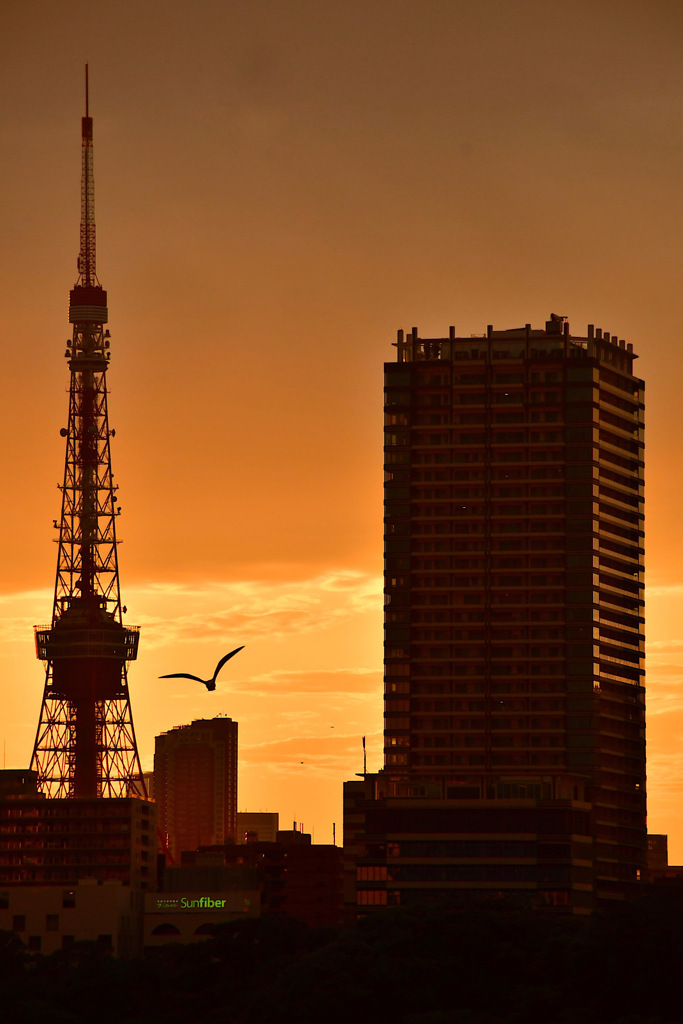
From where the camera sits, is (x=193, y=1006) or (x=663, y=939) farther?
(x=193, y=1006)

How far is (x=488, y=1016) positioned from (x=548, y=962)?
13.9m

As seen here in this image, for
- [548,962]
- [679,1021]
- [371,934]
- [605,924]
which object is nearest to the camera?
[679,1021]

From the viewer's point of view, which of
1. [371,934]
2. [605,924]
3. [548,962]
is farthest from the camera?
[371,934]

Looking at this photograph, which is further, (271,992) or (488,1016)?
(271,992)

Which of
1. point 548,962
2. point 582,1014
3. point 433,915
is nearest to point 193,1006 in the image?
point 433,915

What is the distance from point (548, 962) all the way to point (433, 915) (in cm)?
1912

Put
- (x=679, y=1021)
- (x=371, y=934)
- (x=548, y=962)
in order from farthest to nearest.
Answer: (x=371, y=934)
(x=548, y=962)
(x=679, y=1021)

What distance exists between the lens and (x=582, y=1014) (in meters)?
160

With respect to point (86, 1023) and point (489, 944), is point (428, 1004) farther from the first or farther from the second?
point (86, 1023)

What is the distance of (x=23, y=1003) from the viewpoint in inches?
7633

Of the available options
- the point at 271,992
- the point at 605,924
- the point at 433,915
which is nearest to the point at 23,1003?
the point at 271,992

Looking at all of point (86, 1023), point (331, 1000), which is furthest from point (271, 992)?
point (86, 1023)

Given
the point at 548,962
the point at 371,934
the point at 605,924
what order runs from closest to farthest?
the point at 605,924 → the point at 548,962 → the point at 371,934

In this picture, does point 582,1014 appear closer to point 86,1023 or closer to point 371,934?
point 371,934
